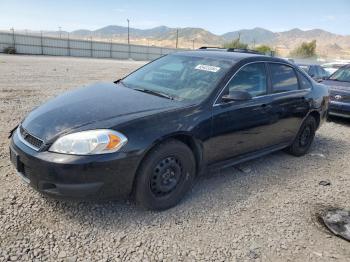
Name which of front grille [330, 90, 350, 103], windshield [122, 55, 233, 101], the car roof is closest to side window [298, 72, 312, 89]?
the car roof

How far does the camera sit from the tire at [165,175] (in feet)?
10.4

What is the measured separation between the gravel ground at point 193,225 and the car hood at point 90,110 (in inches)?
32.9

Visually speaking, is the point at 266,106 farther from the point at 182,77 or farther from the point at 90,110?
the point at 90,110

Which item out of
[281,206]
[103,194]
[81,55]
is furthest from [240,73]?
[81,55]

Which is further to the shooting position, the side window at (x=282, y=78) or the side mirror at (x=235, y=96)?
the side window at (x=282, y=78)

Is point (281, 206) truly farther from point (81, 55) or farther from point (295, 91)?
point (81, 55)

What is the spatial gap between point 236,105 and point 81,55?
144ft

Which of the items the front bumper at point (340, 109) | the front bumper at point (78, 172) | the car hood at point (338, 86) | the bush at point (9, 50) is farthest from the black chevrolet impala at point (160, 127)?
the bush at point (9, 50)

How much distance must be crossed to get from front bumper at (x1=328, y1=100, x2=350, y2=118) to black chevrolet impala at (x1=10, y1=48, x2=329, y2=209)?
12.7 feet

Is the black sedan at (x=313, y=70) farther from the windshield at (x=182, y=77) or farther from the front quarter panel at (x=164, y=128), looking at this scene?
the front quarter panel at (x=164, y=128)

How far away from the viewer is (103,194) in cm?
298

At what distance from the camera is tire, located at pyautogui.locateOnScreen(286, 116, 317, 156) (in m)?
5.42

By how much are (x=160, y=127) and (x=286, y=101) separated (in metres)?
2.42

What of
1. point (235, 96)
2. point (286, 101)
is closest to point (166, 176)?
point (235, 96)
